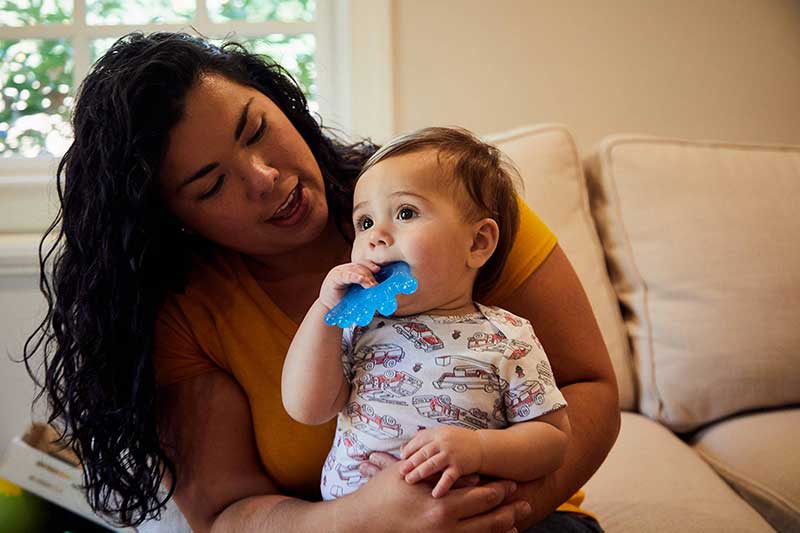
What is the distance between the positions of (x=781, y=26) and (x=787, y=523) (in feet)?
4.80

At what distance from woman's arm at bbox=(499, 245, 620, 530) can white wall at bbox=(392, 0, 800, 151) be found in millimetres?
1127

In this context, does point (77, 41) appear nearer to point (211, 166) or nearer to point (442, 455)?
point (211, 166)

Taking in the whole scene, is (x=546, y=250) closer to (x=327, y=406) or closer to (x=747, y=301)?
(x=327, y=406)

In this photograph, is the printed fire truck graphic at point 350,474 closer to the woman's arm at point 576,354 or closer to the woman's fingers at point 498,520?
the woman's fingers at point 498,520

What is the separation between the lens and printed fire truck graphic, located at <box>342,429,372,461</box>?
0.90m

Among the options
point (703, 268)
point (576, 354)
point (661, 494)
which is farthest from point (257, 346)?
point (703, 268)

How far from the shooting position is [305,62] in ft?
7.72

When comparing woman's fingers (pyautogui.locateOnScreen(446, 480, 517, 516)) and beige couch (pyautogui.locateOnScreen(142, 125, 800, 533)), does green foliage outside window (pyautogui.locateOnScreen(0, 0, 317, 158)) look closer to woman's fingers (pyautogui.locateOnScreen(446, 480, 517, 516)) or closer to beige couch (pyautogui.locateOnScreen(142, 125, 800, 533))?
beige couch (pyautogui.locateOnScreen(142, 125, 800, 533))

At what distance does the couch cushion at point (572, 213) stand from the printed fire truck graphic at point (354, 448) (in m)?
0.92

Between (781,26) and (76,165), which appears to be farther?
(781,26)

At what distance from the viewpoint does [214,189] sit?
1.04 meters

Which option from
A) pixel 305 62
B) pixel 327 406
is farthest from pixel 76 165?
pixel 305 62

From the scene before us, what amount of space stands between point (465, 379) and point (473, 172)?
244mm

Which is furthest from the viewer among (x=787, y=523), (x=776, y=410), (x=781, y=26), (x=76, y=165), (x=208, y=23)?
(x=208, y=23)
